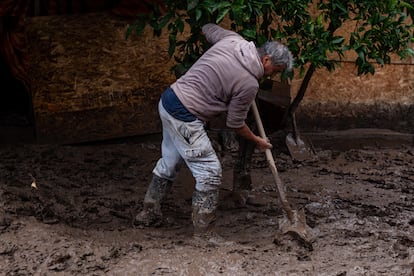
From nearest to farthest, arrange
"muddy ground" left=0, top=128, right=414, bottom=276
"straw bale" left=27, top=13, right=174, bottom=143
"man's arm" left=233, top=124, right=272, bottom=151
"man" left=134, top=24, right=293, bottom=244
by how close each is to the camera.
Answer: "muddy ground" left=0, top=128, right=414, bottom=276 → "man" left=134, top=24, right=293, bottom=244 → "man's arm" left=233, top=124, right=272, bottom=151 → "straw bale" left=27, top=13, right=174, bottom=143

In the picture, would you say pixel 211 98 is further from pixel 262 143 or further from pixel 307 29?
pixel 307 29

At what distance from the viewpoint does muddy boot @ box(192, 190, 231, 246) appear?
525 cm

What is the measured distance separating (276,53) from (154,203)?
61.6 inches

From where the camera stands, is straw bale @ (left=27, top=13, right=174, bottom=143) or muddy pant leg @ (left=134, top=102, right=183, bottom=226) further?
straw bale @ (left=27, top=13, right=174, bottom=143)

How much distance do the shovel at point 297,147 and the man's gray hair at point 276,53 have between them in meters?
2.88

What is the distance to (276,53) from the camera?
5.01 m

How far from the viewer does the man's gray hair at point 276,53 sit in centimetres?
501

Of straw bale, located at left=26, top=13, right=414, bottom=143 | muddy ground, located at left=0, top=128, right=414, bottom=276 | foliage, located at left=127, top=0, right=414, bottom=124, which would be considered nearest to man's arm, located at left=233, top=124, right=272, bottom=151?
foliage, located at left=127, top=0, right=414, bottom=124

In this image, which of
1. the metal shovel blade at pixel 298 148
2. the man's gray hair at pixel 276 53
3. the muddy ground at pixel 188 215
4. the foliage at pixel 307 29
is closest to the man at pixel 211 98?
the man's gray hair at pixel 276 53

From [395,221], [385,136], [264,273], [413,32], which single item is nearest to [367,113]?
[385,136]

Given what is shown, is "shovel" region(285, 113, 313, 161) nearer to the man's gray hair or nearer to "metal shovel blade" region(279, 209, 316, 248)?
"metal shovel blade" region(279, 209, 316, 248)

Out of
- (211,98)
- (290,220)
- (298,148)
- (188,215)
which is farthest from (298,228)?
(298,148)

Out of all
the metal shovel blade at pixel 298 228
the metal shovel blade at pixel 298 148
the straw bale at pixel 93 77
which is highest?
the straw bale at pixel 93 77

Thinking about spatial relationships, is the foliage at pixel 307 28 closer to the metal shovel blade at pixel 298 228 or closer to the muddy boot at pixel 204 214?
the muddy boot at pixel 204 214
